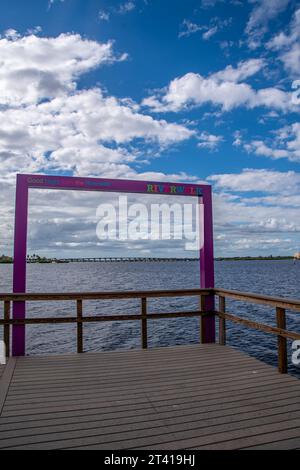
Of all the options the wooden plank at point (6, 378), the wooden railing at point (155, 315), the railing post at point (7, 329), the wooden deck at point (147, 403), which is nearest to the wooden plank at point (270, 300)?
the wooden railing at point (155, 315)

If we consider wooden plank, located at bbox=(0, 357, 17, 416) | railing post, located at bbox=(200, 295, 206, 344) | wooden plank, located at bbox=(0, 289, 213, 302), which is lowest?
wooden plank, located at bbox=(0, 357, 17, 416)

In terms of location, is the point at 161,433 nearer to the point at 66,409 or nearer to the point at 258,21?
the point at 66,409

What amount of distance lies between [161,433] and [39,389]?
2031mm

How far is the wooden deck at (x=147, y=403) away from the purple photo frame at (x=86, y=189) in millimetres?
1031

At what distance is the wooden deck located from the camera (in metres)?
3.02

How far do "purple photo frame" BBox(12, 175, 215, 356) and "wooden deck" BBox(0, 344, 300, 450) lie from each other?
1.03m

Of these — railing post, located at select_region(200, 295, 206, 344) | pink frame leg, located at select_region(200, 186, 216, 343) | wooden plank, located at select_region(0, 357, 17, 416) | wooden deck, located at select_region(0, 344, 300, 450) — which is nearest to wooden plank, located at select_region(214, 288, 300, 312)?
railing post, located at select_region(200, 295, 206, 344)

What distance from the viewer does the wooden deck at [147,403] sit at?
3.02m

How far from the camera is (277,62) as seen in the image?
1134 cm

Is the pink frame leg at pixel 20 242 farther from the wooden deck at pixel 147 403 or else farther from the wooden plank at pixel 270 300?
the wooden plank at pixel 270 300

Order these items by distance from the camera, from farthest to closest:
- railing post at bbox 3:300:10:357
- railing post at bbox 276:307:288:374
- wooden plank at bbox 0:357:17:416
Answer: railing post at bbox 3:300:10:357
railing post at bbox 276:307:288:374
wooden plank at bbox 0:357:17:416

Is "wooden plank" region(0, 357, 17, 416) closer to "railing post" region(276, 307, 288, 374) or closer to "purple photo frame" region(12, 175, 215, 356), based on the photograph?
"purple photo frame" region(12, 175, 215, 356)
